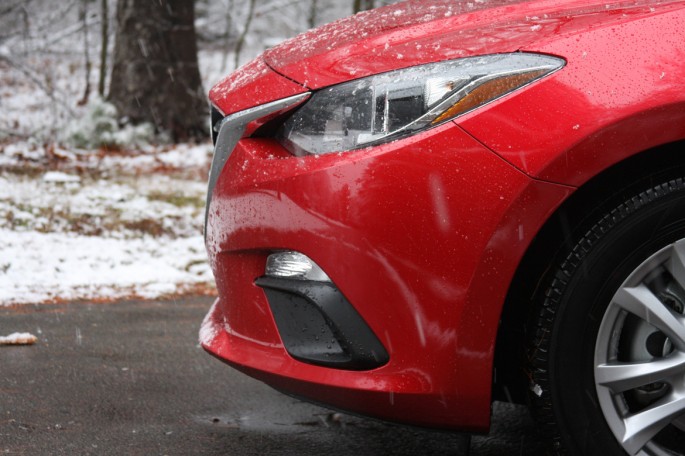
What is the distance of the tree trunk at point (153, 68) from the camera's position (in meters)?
8.90

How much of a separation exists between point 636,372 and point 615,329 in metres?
0.12

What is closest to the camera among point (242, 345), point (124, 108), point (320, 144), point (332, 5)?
point (320, 144)

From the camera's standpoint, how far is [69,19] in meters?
17.0

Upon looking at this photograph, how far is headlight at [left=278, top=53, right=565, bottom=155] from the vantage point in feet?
6.36

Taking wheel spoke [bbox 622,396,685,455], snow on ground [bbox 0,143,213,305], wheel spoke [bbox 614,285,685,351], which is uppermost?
wheel spoke [bbox 614,285,685,351]

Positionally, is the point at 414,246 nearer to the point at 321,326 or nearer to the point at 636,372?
the point at 321,326

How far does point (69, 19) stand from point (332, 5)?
29.1 ft

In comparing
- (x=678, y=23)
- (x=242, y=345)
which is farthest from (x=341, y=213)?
(x=678, y=23)

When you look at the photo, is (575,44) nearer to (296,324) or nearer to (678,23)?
(678,23)

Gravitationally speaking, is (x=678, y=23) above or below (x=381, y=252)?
above

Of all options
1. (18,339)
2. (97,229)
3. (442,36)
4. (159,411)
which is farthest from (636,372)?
(97,229)

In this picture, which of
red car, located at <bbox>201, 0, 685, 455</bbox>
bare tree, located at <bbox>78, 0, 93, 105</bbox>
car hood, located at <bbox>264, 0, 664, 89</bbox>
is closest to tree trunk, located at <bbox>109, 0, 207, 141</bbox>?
bare tree, located at <bbox>78, 0, 93, 105</bbox>

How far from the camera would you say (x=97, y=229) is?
18.0 feet

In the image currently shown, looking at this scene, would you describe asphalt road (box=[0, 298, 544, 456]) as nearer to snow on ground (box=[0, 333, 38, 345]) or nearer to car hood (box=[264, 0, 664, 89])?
snow on ground (box=[0, 333, 38, 345])
